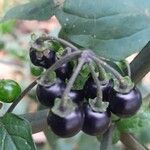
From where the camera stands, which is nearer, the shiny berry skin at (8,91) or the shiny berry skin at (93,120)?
the shiny berry skin at (93,120)

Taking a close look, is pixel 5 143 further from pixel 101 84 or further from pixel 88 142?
pixel 88 142

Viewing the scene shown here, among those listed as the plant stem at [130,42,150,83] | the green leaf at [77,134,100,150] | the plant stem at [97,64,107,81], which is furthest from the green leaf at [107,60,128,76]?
the green leaf at [77,134,100,150]

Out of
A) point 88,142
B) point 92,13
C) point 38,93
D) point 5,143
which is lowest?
point 88,142

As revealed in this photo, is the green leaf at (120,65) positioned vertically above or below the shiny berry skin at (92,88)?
below

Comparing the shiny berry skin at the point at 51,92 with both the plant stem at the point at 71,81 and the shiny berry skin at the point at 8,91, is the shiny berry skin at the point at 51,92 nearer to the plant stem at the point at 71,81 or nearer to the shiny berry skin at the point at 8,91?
the plant stem at the point at 71,81

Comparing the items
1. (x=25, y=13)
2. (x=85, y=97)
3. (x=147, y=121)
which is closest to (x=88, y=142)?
(x=147, y=121)

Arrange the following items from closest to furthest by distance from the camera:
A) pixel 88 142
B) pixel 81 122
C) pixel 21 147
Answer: pixel 81 122, pixel 21 147, pixel 88 142

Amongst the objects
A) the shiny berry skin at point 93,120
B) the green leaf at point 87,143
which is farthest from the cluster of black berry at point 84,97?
the green leaf at point 87,143

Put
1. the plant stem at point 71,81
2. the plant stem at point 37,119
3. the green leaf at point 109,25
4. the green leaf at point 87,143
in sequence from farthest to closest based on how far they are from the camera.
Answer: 1. the green leaf at point 87,143
2. the plant stem at point 37,119
3. the green leaf at point 109,25
4. the plant stem at point 71,81

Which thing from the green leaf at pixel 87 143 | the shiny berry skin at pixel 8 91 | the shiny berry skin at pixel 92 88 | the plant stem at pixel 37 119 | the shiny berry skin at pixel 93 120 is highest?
the shiny berry skin at pixel 92 88
